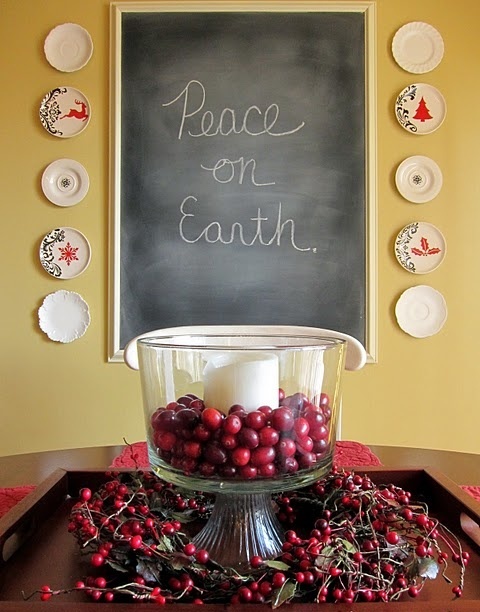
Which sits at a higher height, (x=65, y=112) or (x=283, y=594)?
(x=65, y=112)

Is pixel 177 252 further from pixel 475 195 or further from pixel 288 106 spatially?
pixel 475 195

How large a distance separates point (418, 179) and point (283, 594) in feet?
6.68

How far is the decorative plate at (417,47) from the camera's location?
2.30 metres

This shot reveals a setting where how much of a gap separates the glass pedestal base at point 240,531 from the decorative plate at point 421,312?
1.71 metres

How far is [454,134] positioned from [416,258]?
0.52 m

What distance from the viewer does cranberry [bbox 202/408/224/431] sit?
59 centimetres

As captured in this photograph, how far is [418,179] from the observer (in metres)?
2.30

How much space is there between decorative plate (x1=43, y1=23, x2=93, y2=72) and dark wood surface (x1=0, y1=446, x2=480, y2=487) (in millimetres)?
1633

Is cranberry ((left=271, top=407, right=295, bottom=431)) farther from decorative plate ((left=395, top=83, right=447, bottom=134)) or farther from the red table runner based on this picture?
decorative plate ((left=395, top=83, right=447, bottom=134))

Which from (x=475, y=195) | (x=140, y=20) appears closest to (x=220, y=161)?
(x=140, y=20)

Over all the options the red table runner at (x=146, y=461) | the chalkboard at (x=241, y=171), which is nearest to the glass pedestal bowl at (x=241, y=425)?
the red table runner at (x=146, y=461)

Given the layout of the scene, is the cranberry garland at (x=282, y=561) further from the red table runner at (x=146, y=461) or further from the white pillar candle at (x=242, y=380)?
the red table runner at (x=146, y=461)

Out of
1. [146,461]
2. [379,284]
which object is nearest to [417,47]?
[379,284]

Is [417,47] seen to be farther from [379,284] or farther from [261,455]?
[261,455]
